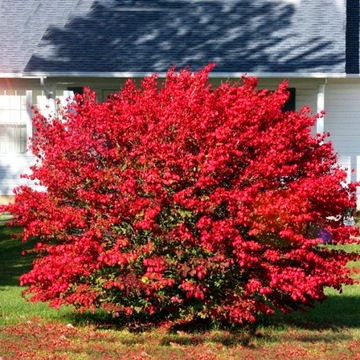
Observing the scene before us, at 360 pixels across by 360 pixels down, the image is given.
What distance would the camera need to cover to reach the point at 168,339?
9.56 meters

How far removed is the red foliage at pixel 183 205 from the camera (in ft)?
29.1

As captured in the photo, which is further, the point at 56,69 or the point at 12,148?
the point at 12,148

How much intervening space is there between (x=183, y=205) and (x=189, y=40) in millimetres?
14189

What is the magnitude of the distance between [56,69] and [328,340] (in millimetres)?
12976

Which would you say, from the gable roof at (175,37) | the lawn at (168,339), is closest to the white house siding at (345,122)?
the gable roof at (175,37)

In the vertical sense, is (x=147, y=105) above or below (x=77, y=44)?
below

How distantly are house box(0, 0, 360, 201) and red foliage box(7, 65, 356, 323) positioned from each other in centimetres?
1196

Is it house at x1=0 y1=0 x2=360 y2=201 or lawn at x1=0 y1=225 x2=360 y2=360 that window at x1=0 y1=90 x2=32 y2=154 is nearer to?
house at x1=0 y1=0 x2=360 y2=201

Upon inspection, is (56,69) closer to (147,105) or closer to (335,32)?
(335,32)

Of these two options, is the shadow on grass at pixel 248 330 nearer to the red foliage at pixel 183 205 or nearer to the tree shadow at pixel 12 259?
the red foliage at pixel 183 205

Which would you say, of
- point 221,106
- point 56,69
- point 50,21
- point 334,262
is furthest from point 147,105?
point 50,21

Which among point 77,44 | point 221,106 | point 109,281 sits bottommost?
point 109,281

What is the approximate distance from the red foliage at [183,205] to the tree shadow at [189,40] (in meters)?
12.2

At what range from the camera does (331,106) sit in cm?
2277
